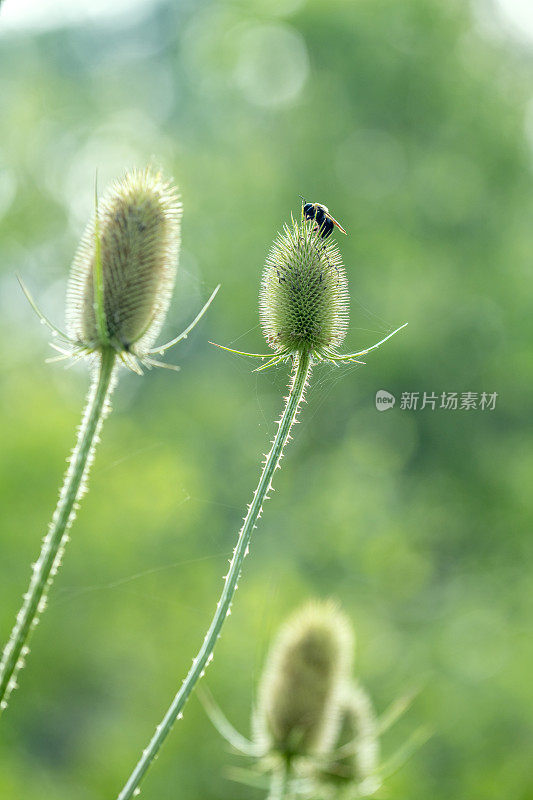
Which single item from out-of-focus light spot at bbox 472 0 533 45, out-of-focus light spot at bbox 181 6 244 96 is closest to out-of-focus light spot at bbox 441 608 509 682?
out-of-focus light spot at bbox 472 0 533 45

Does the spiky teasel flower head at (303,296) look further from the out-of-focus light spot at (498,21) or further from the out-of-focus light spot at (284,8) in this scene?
the out-of-focus light spot at (284,8)

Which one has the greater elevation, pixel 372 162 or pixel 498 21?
pixel 498 21

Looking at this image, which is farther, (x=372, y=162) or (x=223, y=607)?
(x=372, y=162)

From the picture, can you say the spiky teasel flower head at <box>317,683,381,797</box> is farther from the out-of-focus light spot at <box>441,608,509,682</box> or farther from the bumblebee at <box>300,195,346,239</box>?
the out-of-focus light spot at <box>441,608,509,682</box>

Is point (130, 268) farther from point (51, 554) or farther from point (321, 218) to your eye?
point (51, 554)

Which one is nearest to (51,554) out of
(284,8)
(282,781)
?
(282,781)

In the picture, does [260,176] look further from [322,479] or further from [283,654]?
[283,654]
